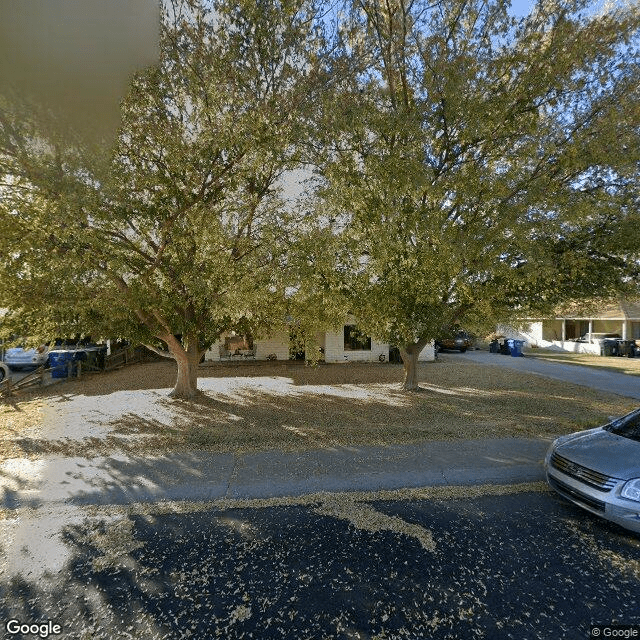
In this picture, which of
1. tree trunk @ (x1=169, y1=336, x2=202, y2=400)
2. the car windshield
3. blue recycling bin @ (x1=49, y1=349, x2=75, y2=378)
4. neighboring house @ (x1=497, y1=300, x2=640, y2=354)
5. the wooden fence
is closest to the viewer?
the car windshield

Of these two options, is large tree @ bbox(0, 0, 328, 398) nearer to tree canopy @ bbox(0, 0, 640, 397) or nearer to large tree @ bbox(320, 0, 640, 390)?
tree canopy @ bbox(0, 0, 640, 397)

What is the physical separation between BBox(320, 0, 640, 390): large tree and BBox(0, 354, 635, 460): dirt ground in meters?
3.02

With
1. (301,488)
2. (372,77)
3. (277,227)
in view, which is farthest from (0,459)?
(372,77)

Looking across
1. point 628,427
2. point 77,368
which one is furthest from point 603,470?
point 77,368

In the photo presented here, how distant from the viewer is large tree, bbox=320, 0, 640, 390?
6.82 meters

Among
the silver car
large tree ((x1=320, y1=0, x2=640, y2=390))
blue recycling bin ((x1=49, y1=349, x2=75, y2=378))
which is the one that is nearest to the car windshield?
the silver car

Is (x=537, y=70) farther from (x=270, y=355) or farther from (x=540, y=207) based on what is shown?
(x=270, y=355)

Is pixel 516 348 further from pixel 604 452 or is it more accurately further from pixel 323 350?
pixel 604 452

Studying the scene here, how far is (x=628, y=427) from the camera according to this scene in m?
4.73

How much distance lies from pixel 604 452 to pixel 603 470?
37 centimetres

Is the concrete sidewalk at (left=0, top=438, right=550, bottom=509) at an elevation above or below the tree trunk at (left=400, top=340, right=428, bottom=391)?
below

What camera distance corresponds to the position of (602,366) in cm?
1766

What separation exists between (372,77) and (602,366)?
17443 millimetres

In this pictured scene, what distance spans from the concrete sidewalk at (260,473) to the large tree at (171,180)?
11.0ft
